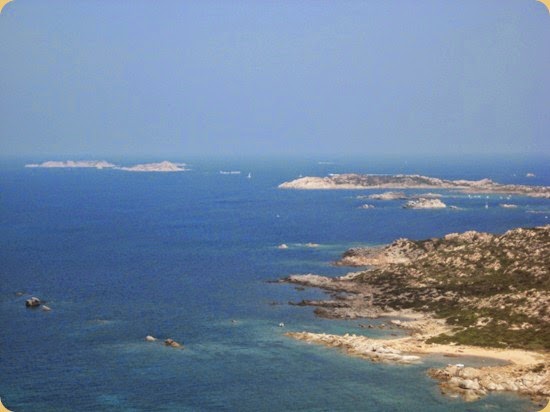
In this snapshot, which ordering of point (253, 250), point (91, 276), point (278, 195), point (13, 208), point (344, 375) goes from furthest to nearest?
1. point (278, 195)
2. point (13, 208)
3. point (253, 250)
4. point (91, 276)
5. point (344, 375)

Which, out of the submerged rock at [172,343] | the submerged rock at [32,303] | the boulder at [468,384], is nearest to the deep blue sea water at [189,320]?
the submerged rock at [172,343]

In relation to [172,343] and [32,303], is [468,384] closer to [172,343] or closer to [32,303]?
[172,343]

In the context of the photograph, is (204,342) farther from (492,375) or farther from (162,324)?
(492,375)

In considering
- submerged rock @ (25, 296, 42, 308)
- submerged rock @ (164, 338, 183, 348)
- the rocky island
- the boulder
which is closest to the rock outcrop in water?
the rocky island

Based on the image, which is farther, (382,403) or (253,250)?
(253,250)

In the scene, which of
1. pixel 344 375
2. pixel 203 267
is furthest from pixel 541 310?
pixel 203 267
